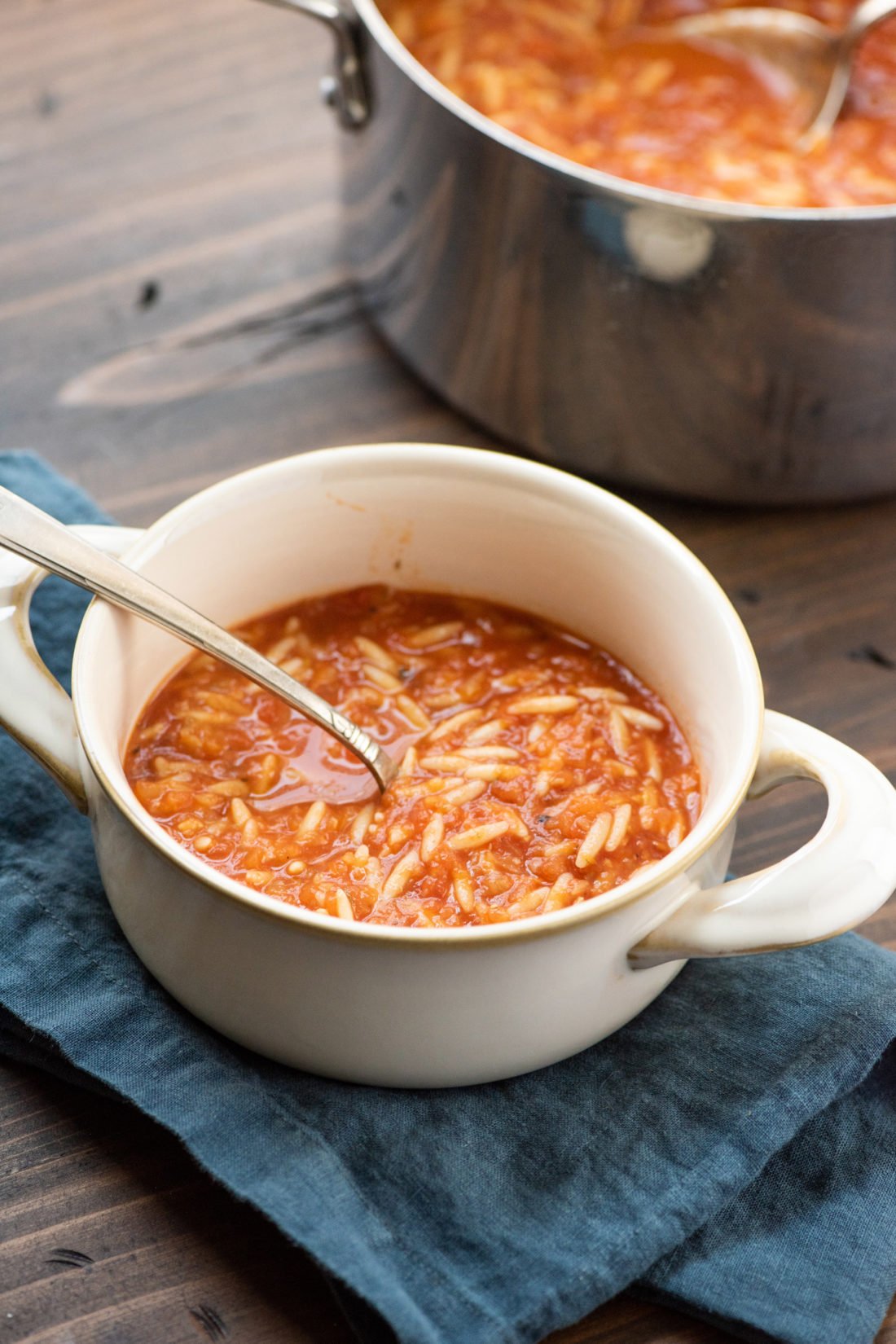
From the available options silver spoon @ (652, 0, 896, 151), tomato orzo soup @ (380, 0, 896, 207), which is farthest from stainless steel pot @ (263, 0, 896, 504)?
silver spoon @ (652, 0, 896, 151)

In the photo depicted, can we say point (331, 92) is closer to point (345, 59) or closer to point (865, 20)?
point (345, 59)

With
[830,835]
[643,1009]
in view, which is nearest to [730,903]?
[830,835]

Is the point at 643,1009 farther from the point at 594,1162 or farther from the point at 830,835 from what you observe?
the point at 830,835

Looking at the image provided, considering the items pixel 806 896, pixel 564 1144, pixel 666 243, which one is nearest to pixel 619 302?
pixel 666 243

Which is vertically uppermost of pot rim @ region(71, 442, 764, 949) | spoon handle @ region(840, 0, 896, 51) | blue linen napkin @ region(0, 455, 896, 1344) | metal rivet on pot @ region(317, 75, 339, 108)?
spoon handle @ region(840, 0, 896, 51)

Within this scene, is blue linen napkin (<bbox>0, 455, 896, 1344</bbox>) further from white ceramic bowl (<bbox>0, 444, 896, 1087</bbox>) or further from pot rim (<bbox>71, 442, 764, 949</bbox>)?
pot rim (<bbox>71, 442, 764, 949</bbox>)

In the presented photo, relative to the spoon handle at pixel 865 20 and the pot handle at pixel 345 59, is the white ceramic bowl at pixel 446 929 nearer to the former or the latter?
the pot handle at pixel 345 59
